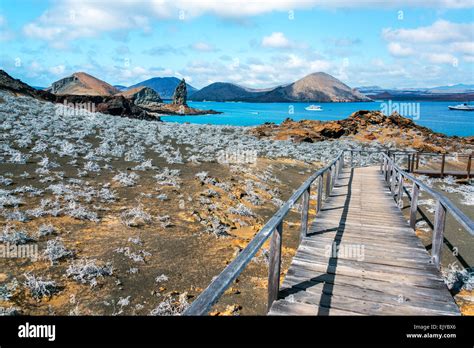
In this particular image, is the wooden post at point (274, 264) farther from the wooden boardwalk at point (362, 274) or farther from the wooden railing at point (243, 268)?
the wooden boardwalk at point (362, 274)

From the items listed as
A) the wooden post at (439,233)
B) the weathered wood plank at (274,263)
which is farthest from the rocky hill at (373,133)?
the weathered wood plank at (274,263)

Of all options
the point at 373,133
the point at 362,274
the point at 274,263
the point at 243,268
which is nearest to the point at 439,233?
the point at 362,274

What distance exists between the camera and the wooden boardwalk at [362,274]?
477 cm

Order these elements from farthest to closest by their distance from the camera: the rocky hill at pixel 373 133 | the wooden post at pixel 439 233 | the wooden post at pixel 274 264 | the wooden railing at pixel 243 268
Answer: the rocky hill at pixel 373 133 → the wooden post at pixel 439 233 → the wooden post at pixel 274 264 → the wooden railing at pixel 243 268

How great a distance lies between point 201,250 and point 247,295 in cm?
216

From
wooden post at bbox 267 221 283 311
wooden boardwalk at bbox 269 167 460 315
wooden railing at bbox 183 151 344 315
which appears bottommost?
wooden boardwalk at bbox 269 167 460 315

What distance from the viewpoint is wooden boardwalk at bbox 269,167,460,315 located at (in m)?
4.77

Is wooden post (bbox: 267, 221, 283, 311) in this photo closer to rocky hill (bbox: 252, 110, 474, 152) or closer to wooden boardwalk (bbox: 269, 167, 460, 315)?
wooden boardwalk (bbox: 269, 167, 460, 315)

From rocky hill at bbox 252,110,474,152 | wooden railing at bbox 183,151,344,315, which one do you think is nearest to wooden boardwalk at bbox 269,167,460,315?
wooden railing at bbox 183,151,344,315

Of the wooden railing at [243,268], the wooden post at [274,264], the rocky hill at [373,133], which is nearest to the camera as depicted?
the wooden railing at [243,268]

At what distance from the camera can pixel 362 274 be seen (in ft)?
A: 19.1

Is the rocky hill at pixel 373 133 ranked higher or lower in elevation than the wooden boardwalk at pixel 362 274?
higher

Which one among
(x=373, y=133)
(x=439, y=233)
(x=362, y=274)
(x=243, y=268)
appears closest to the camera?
(x=243, y=268)

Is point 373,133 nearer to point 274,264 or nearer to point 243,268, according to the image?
point 274,264
